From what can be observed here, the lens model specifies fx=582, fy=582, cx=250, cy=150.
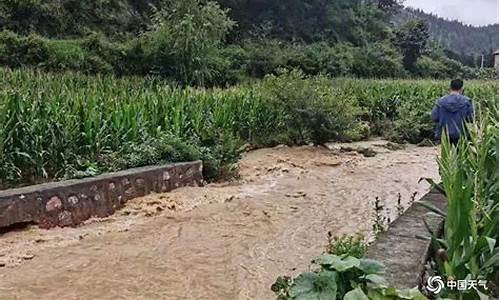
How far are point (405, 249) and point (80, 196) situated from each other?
14.5 ft

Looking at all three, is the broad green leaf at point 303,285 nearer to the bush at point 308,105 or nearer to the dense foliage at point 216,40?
the bush at point 308,105

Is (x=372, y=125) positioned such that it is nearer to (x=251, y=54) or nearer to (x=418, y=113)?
(x=418, y=113)

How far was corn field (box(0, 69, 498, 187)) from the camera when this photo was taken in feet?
23.1

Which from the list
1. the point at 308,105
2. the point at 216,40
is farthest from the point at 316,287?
the point at 216,40

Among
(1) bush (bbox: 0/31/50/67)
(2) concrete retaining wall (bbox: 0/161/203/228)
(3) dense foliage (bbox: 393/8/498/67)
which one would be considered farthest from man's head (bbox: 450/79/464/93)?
(3) dense foliage (bbox: 393/8/498/67)

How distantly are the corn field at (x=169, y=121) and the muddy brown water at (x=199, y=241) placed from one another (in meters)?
0.92

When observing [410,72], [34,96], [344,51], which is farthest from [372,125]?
[410,72]

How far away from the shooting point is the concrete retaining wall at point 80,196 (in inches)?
232

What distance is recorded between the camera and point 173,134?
9.60m

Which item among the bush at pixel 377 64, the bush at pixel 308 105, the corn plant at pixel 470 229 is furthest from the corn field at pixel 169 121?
the bush at pixel 377 64

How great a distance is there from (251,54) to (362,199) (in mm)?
24927

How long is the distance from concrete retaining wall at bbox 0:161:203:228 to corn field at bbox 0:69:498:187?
0.32m

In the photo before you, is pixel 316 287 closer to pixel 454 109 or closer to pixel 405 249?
pixel 405 249

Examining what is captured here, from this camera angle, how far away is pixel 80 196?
21.8 feet
